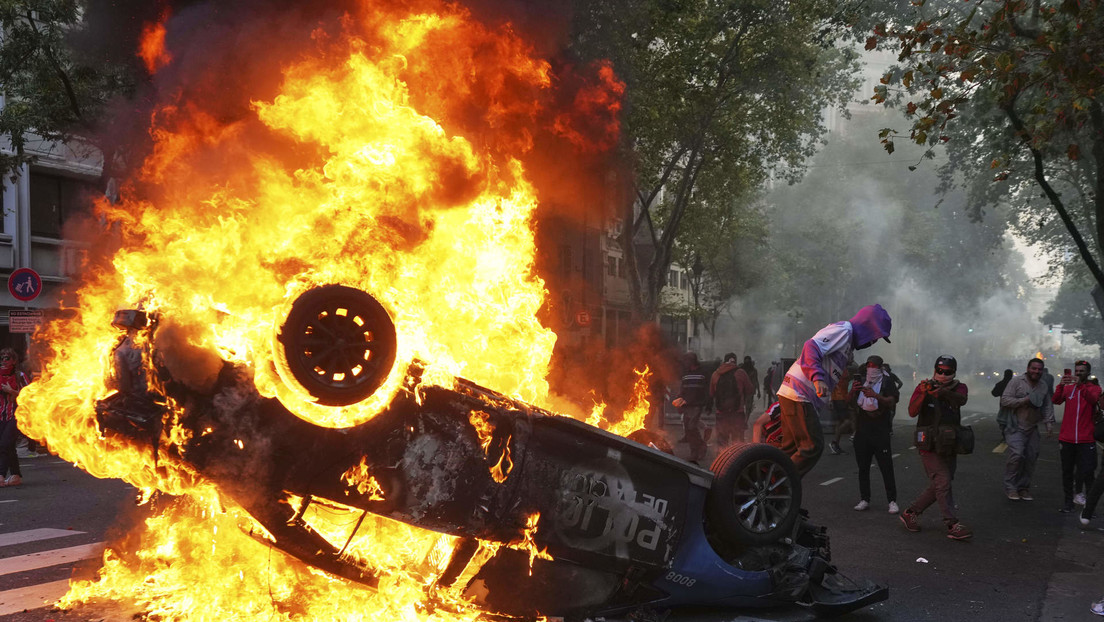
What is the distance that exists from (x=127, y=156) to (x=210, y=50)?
267 inches

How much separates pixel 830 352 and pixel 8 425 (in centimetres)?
1026

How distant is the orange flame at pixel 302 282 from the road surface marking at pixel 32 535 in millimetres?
1507

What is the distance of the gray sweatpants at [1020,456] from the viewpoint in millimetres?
11109

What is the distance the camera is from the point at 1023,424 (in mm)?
11000

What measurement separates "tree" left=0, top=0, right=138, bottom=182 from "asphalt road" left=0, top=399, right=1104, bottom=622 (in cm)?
621

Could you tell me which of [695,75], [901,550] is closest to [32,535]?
[901,550]

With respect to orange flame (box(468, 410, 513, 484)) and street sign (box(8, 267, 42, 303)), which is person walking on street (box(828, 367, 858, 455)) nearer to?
orange flame (box(468, 410, 513, 484))

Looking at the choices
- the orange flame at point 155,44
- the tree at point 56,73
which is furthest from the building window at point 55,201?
the orange flame at point 155,44

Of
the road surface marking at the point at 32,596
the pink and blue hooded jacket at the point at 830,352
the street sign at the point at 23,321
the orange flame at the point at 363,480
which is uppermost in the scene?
the pink and blue hooded jacket at the point at 830,352

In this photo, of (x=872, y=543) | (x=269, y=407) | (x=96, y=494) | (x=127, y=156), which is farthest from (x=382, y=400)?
(x=127, y=156)

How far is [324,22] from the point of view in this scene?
24.2 feet

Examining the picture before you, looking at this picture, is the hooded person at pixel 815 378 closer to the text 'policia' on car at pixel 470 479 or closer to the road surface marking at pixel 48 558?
the text 'policia' on car at pixel 470 479

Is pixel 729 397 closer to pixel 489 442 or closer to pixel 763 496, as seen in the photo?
pixel 763 496

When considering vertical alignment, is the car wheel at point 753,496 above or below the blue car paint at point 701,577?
above
